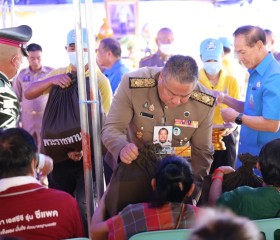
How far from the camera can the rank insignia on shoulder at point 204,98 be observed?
8.49 ft

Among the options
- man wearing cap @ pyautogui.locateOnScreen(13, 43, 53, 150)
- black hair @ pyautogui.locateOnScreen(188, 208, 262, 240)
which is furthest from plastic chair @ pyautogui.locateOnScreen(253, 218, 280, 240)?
man wearing cap @ pyautogui.locateOnScreen(13, 43, 53, 150)

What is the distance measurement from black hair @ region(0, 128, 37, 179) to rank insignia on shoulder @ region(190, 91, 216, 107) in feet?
3.51

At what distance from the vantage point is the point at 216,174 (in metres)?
2.46

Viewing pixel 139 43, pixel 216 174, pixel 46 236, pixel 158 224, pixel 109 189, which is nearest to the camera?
pixel 46 236

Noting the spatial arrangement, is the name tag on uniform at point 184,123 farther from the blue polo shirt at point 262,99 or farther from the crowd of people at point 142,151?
the blue polo shirt at point 262,99

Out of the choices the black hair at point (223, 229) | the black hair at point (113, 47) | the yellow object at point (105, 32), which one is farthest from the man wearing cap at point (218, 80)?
the yellow object at point (105, 32)

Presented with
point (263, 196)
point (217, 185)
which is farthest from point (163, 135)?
point (263, 196)

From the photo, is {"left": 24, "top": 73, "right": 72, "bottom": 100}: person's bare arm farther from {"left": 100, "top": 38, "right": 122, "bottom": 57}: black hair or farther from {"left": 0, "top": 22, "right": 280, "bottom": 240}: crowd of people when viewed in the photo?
{"left": 100, "top": 38, "right": 122, "bottom": 57}: black hair

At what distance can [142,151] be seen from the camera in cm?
232

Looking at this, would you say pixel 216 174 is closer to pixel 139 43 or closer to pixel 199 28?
pixel 139 43

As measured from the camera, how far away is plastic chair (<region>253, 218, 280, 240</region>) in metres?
1.95

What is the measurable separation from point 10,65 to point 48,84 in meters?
0.48

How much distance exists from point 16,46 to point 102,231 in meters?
1.20

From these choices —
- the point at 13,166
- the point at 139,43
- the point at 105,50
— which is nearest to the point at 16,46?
the point at 13,166
